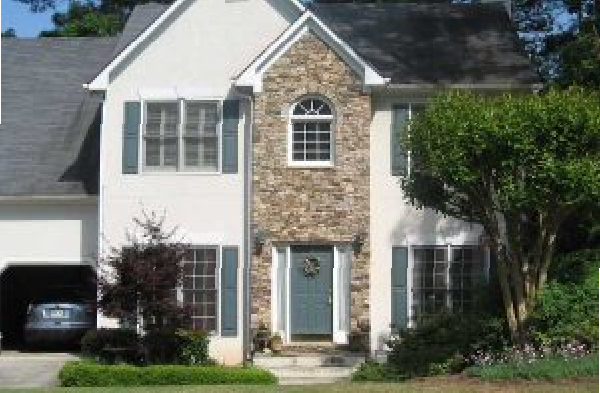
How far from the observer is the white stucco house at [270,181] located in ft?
79.2

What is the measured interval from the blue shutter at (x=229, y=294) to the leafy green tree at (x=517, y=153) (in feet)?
19.5

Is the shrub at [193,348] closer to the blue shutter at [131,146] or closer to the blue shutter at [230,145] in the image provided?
the blue shutter at [230,145]

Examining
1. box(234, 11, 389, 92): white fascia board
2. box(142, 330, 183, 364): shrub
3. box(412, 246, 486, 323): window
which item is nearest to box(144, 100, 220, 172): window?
box(234, 11, 389, 92): white fascia board

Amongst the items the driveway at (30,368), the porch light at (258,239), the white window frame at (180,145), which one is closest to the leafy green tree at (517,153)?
the porch light at (258,239)

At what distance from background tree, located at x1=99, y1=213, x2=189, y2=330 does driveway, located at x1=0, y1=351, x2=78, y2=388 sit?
5.71 feet

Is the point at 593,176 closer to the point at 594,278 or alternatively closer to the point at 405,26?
the point at 594,278

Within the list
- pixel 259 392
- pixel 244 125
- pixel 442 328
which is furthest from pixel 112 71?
pixel 259 392

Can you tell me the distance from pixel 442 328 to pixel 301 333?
11.6ft

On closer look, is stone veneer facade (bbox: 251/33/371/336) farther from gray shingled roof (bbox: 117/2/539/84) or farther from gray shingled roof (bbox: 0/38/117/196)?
gray shingled roof (bbox: 0/38/117/196)

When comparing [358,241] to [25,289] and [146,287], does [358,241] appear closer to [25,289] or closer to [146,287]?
[146,287]

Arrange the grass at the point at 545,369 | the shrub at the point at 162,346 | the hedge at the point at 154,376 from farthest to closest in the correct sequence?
the shrub at the point at 162,346
the hedge at the point at 154,376
the grass at the point at 545,369

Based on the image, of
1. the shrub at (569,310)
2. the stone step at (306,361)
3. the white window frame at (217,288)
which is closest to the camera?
the shrub at (569,310)

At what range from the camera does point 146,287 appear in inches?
836

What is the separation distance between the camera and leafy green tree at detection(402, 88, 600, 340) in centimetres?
1872
